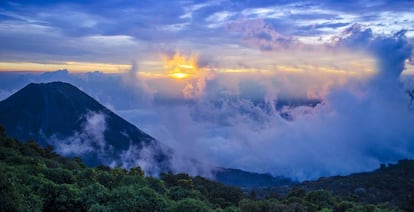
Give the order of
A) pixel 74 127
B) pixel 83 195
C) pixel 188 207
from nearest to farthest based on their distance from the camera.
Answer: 1. pixel 188 207
2. pixel 83 195
3. pixel 74 127

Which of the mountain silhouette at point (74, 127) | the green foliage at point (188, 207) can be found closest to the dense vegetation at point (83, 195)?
the green foliage at point (188, 207)

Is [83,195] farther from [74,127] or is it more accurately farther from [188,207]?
[74,127]

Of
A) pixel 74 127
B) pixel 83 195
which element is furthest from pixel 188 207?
pixel 74 127

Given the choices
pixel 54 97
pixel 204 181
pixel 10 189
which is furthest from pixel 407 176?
pixel 54 97

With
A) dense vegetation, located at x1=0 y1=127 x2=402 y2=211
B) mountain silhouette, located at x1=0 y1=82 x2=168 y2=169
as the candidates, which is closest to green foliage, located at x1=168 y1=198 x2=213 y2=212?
dense vegetation, located at x1=0 y1=127 x2=402 y2=211

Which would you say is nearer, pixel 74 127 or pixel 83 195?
pixel 83 195

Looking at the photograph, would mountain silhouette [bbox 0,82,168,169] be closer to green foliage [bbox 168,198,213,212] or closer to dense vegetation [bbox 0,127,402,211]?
dense vegetation [bbox 0,127,402,211]

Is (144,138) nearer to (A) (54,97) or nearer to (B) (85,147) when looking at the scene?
(B) (85,147)

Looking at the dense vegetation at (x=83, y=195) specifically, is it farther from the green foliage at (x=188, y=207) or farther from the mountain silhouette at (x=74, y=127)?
the mountain silhouette at (x=74, y=127)
